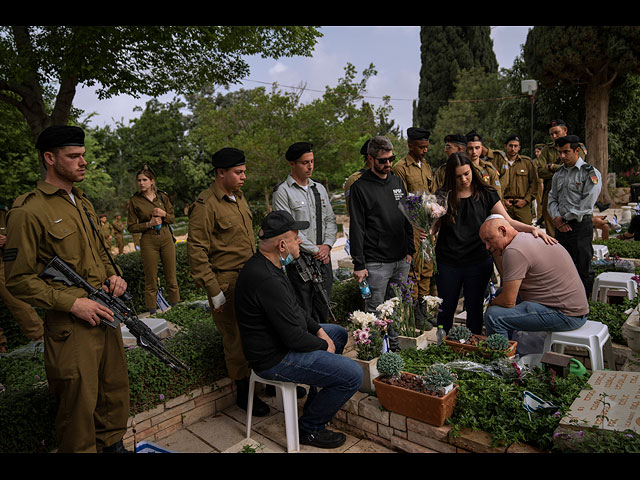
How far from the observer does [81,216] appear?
9.38 feet

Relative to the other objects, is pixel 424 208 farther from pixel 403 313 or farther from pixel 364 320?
pixel 364 320

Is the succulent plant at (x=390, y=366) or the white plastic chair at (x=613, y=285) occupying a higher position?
the white plastic chair at (x=613, y=285)

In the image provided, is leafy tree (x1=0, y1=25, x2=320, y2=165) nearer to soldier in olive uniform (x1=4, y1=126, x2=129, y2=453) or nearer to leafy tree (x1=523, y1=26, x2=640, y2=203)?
soldier in olive uniform (x1=4, y1=126, x2=129, y2=453)

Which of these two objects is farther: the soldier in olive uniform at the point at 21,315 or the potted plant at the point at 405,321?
the soldier in olive uniform at the point at 21,315

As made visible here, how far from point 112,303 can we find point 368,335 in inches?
74.7

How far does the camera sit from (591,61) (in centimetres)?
1551

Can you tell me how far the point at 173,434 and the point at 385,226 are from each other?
2598 millimetres

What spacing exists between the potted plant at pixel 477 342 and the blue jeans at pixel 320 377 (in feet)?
3.74

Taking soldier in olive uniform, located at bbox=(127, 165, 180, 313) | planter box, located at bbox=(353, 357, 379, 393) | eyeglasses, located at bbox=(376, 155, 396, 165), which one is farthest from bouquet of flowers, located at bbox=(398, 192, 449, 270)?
soldier in olive uniform, located at bbox=(127, 165, 180, 313)

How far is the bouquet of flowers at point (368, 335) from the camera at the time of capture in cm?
348

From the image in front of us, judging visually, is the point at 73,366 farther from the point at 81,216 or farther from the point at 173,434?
the point at 173,434

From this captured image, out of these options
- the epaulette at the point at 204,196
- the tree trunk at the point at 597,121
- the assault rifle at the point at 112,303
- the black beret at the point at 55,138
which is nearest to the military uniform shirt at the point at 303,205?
the epaulette at the point at 204,196

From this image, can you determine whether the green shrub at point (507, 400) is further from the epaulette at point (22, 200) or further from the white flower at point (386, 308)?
the epaulette at point (22, 200)
